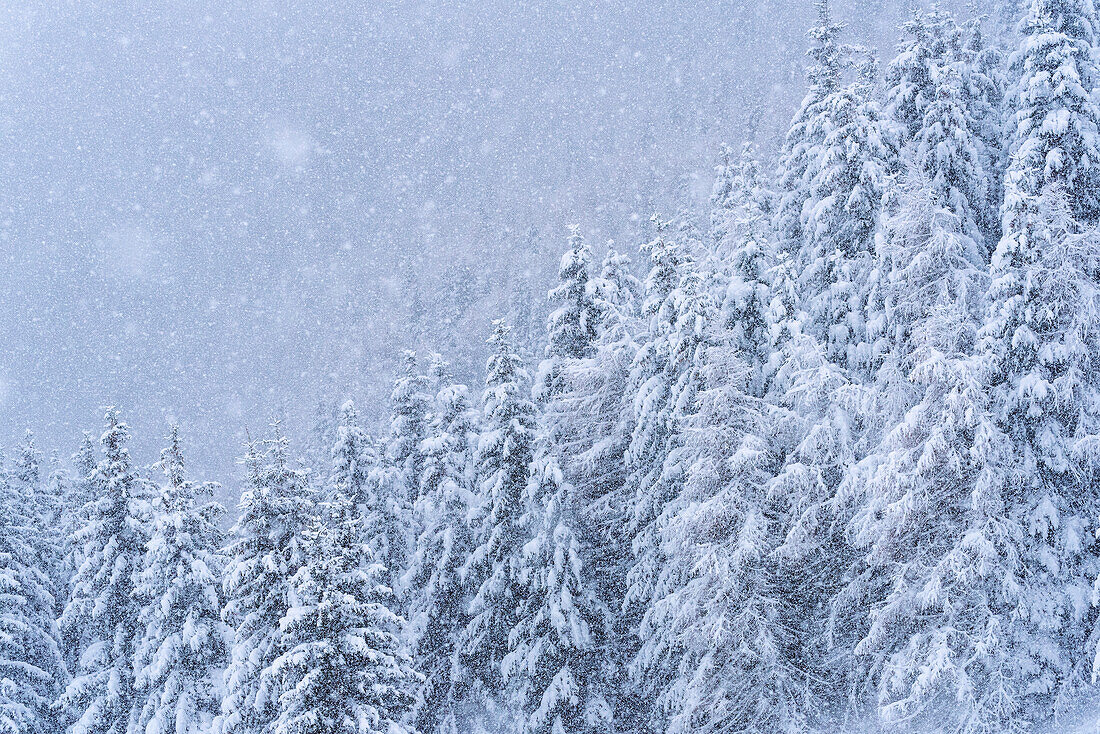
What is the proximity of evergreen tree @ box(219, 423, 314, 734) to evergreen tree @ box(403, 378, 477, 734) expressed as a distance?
583 centimetres

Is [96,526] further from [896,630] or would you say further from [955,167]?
[955,167]

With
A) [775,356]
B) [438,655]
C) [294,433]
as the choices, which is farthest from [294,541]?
[294,433]

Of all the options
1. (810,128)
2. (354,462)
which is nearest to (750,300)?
(810,128)

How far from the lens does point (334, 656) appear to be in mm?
13188

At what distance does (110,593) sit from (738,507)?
14.5m

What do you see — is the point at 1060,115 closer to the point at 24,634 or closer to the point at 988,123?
the point at 988,123

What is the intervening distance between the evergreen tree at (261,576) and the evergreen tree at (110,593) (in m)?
3.87

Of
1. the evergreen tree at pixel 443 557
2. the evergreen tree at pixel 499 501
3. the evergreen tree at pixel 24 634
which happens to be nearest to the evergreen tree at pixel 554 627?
the evergreen tree at pixel 499 501

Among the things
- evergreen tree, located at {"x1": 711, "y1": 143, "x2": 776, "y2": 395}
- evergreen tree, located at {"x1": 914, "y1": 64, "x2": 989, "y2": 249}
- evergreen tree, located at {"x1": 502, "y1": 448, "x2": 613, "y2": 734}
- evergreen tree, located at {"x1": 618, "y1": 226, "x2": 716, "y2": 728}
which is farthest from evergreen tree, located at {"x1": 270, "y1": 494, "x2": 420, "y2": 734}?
evergreen tree, located at {"x1": 914, "y1": 64, "x2": 989, "y2": 249}

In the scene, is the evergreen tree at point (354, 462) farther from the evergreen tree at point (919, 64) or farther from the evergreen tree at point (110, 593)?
the evergreen tree at point (919, 64)

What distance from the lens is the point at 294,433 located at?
12444 cm

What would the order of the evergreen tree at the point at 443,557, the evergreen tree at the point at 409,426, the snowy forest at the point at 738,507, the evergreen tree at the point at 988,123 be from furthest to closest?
the evergreen tree at the point at 409,426
the evergreen tree at the point at 443,557
the evergreen tree at the point at 988,123
the snowy forest at the point at 738,507

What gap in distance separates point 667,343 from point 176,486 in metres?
11.6

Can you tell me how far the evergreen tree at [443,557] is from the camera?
68.2 feet
